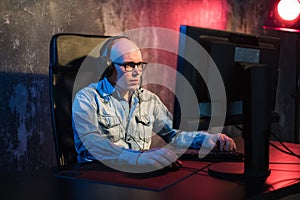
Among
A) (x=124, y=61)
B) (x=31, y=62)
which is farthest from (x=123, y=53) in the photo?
(x=31, y=62)

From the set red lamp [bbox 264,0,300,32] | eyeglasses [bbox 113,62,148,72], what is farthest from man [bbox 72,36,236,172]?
red lamp [bbox 264,0,300,32]

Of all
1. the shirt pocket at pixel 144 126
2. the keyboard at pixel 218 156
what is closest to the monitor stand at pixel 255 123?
the keyboard at pixel 218 156

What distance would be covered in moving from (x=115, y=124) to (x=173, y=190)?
0.76 metres

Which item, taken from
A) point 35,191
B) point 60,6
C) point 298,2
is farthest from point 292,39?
point 35,191

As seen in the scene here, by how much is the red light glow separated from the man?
5.43ft

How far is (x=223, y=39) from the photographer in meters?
1.38

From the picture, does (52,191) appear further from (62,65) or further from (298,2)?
(298,2)

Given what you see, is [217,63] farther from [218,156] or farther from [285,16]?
[285,16]

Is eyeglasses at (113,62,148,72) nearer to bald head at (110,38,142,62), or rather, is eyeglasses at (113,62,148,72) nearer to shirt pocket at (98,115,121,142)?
bald head at (110,38,142,62)

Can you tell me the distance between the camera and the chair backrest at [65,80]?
5.50ft

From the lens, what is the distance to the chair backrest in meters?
1.68

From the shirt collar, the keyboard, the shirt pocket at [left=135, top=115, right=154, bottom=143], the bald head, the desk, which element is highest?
the bald head

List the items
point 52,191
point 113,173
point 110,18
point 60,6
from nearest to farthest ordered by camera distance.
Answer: point 52,191 < point 113,173 < point 60,6 < point 110,18

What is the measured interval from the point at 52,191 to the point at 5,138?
1.15 meters
